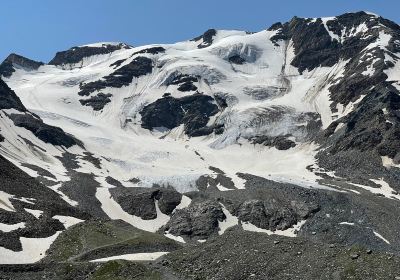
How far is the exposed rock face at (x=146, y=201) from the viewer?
12350cm

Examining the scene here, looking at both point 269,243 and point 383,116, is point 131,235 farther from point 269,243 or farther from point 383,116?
point 383,116

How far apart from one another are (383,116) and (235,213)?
97807 millimetres

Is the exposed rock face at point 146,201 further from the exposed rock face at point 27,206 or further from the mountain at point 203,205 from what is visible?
the exposed rock face at point 27,206

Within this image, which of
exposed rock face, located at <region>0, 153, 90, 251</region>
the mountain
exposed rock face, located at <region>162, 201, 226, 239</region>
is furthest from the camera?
exposed rock face, located at <region>162, 201, 226, 239</region>

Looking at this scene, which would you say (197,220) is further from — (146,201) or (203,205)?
(146,201)

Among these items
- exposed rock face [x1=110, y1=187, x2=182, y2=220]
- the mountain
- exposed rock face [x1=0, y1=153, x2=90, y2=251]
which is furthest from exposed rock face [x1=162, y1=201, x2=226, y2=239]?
exposed rock face [x1=0, y1=153, x2=90, y2=251]

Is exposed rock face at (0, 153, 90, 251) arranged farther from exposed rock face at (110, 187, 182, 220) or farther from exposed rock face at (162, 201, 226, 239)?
exposed rock face at (162, 201, 226, 239)

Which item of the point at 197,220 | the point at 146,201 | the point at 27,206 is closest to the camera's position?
the point at 27,206

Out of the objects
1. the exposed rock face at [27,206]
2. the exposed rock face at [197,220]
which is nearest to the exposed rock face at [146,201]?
the exposed rock face at [197,220]

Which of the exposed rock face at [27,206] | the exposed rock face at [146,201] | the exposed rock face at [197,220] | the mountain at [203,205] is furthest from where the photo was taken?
the exposed rock face at [146,201]

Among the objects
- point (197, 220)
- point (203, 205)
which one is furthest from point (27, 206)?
point (203, 205)

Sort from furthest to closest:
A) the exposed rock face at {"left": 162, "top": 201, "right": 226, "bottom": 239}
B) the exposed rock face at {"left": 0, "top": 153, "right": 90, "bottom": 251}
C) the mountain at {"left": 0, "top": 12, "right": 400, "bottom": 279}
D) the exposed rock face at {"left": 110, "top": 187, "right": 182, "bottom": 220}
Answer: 1. the exposed rock face at {"left": 110, "top": 187, "right": 182, "bottom": 220}
2. the exposed rock face at {"left": 162, "top": 201, "right": 226, "bottom": 239}
3. the exposed rock face at {"left": 0, "top": 153, "right": 90, "bottom": 251}
4. the mountain at {"left": 0, "top": 12, "right": 400, "bottom": 279}

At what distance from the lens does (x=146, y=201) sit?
415ft

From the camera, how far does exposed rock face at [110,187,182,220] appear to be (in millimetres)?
123500
